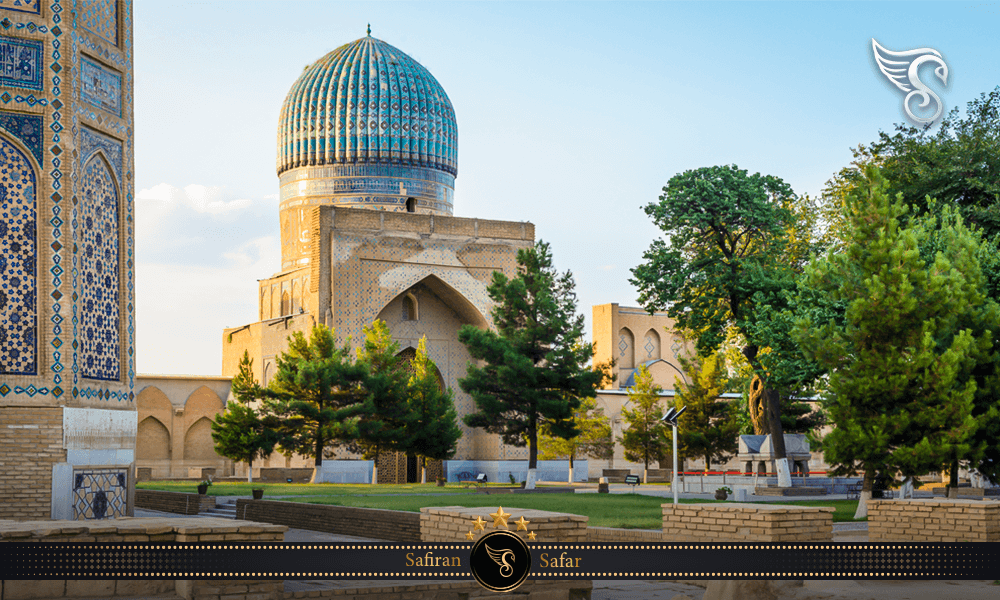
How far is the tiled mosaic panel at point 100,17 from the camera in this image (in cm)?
1057

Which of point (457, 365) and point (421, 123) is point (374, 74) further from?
point (457, 365)

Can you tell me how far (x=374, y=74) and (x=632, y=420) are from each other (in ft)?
44.8

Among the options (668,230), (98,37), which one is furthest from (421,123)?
(98,37)

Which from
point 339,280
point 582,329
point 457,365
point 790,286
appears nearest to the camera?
point 790,286

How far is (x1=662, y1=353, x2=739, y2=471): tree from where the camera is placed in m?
30.8

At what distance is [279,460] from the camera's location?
3070 centimetres

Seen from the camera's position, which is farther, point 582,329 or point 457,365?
point 457,365

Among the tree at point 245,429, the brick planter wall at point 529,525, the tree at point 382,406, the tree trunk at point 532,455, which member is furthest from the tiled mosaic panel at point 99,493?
the tree trunk at point 532,455

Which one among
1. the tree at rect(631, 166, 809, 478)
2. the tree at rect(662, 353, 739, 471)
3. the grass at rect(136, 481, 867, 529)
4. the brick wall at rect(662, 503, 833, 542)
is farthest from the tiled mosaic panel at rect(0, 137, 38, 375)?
the tree at rect(662, 353, 739, 471)

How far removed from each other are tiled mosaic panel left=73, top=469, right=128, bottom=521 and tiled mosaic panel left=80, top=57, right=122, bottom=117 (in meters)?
3.69

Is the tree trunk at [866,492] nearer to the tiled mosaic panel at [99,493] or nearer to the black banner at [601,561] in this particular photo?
the tiled mosaic panel at [99,493]

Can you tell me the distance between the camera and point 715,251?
2202 cm

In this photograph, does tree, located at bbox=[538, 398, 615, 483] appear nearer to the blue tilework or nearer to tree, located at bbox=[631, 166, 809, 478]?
tree, located at bbox=[631, 166, 809, 478]

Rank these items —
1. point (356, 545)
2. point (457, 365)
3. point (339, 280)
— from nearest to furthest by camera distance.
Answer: point (356, 545)
point (339, 280)
point (457, 365)
